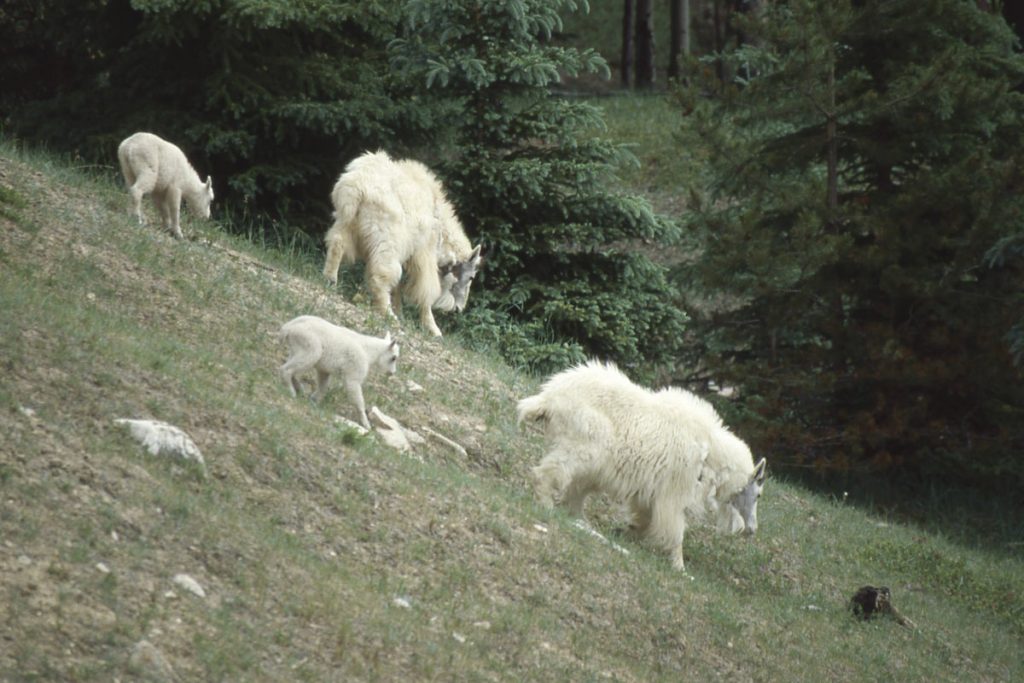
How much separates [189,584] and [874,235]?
513 inches

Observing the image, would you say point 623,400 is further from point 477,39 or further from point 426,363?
point 477,39

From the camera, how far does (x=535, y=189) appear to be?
54.6 feet

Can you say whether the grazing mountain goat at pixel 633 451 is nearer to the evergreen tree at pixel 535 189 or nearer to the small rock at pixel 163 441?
the small rock at pixel 163 441

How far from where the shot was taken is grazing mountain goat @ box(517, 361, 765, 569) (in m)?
10.3

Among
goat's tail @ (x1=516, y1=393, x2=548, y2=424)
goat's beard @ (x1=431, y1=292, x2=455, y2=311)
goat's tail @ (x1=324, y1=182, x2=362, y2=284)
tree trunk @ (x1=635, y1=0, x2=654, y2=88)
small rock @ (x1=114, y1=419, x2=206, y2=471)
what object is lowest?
goat's beard @ (x1=431, y1=292, x2=455, y2=311)

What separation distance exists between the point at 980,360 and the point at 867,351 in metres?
1.37

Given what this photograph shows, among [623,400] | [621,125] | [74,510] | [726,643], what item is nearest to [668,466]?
[623,400]

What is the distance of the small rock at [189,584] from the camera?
22.4 ft

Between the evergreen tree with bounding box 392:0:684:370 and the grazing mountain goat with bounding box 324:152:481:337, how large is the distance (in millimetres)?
1223

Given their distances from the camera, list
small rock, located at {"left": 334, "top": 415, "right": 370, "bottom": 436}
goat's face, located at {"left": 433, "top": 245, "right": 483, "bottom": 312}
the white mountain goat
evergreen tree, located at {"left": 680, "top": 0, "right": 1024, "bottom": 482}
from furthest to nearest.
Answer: evergreen tree, located at {"left": 680, "top": 0, "right": 1024, "bottom": 482}, goat's face, located at {"left": 433, "top": 245, "right": 483, "bottom": 312}, the white mountain goat, small rock, located at {"left": 334, "top": 415, "right": 370, "bottom": 436}

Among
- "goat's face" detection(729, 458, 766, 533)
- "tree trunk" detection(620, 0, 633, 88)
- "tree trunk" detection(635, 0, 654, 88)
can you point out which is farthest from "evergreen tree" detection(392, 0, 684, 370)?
"tree trunk" detection(620, 0, 633, 88)

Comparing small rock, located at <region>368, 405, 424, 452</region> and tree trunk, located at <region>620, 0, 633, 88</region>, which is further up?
tree trunk, located at <region>620, 0, 633, 88</region>

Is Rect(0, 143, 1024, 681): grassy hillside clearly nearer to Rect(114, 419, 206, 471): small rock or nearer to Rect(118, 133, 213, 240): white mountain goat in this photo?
Rect(114, 419, 206, 471): small rock

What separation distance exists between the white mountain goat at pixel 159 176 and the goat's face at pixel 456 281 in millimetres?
2931
